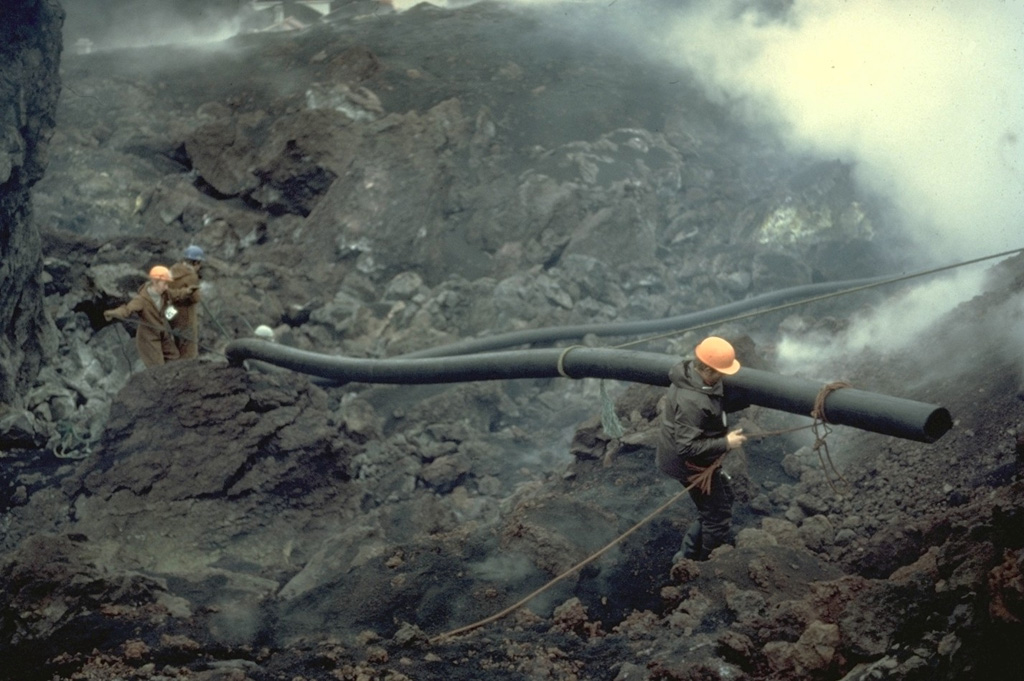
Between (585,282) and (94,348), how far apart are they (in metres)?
6.51

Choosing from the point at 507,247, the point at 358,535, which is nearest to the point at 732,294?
the point at 507,247

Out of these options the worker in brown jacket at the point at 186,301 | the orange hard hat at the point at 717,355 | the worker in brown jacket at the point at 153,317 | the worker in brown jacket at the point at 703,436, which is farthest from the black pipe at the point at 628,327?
the orange hard hat at the point at 717,355

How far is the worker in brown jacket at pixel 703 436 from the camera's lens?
16.1 ft

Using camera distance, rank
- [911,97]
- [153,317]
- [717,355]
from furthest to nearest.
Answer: [911,97] → [153,317] → [717,355]

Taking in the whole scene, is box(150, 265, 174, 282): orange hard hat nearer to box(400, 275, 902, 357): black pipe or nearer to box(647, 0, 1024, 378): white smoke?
box(400, 275, 902, 357): black pipe

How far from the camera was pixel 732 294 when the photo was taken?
12.3 meters

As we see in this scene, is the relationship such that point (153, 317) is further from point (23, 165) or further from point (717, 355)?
point (717, 355)

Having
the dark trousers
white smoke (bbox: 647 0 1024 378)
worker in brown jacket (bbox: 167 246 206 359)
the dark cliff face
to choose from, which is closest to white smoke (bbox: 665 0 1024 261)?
white smoke (bbox: 647 0 1024 378)

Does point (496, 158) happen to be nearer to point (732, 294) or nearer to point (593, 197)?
point (593, 197)

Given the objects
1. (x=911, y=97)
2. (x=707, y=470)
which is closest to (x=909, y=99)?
(x=911, y=97)

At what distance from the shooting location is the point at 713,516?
5.23 metres

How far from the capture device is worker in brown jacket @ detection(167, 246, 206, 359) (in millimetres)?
8664

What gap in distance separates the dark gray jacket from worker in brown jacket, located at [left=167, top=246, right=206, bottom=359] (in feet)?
19.2

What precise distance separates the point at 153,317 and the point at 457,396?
3.43 m
